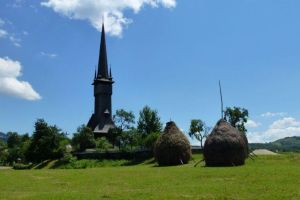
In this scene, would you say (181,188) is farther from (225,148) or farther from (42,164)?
(42,164)

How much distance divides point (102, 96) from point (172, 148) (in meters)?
81.7

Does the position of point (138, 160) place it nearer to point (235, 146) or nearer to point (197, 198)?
point (235, 146)

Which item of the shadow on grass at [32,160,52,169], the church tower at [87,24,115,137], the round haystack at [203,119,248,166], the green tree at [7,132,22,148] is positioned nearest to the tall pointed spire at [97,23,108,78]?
the church tower at [87,24,115,137]

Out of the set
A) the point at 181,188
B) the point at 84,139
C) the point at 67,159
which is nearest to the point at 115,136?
the point at 84,139

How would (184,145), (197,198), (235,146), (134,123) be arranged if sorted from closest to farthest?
(197,198), (235,146), (184,145), (134,123)

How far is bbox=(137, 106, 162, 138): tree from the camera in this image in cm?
9262

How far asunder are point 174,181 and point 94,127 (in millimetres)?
97144

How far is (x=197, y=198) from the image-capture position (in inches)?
668

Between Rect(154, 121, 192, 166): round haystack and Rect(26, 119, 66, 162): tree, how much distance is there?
40639 millimetres

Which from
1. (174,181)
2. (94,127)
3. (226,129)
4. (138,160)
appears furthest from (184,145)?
(94,127)

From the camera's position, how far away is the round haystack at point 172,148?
43062mm

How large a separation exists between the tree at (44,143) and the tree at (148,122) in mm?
18696

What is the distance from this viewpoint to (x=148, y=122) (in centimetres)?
9319

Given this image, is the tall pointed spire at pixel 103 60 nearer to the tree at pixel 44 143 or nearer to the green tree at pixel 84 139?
the green tree at pixel 84 139
